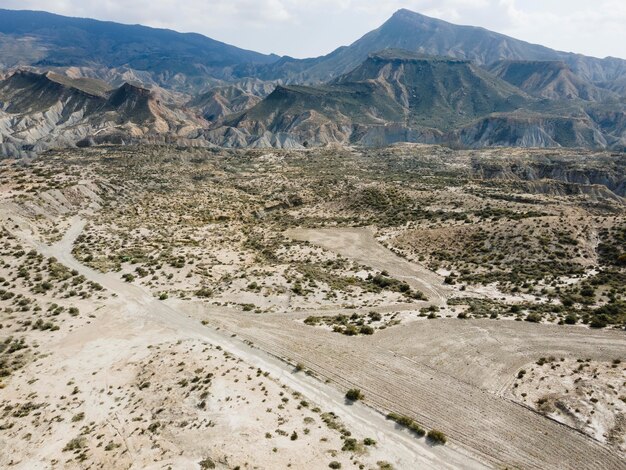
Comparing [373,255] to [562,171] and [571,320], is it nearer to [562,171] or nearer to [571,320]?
[571,320]

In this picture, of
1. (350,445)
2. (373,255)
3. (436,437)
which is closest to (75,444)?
(350,445)

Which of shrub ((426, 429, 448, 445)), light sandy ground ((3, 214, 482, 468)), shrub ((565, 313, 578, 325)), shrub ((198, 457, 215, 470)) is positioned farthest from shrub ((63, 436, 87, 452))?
shrub ((565, 313, 578, 325))

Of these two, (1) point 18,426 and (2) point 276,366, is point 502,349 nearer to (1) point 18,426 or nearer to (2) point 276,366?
(2) point 276,366

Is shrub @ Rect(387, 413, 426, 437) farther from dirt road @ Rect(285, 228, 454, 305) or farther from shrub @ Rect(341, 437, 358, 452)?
dirt road @ Rect(285, 228, 454, 305)

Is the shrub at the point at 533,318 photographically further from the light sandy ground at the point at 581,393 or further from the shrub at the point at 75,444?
the shrub at the point at 75,444

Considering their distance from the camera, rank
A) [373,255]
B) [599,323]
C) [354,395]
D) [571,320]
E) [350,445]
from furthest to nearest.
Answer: [373,255] → [571,320] → [599,323] → [354,395] → [350,445]

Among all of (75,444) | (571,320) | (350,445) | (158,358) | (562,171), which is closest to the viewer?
(350,445)

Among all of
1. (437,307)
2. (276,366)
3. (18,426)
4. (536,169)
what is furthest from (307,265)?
(536,169)
